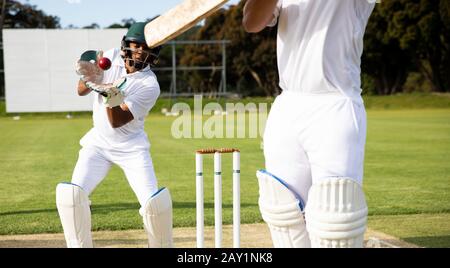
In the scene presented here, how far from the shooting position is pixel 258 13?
10.2ft

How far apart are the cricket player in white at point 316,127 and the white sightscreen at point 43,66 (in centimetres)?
2163

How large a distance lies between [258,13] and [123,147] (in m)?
2.02

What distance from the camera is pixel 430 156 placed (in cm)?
1273

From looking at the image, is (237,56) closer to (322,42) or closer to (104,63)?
(104,63)

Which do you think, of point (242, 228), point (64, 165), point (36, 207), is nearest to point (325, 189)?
point (242, 228)

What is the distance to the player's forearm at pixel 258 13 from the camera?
3076 millimetres

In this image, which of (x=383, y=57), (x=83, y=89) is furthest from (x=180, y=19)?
(x=383, y=57)

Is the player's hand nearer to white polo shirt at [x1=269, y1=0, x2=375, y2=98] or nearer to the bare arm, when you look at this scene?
the bare arm

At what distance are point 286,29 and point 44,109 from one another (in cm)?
2801

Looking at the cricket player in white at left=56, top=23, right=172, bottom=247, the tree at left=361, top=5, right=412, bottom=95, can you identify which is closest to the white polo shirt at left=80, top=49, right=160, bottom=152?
the cricket player in white at left=56, top=23, right=172, bottom=247

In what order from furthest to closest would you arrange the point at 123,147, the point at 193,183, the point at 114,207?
the point at 193,183
the point at 114,207
the point at 123,147

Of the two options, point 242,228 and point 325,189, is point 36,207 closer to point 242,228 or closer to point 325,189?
point 242,228

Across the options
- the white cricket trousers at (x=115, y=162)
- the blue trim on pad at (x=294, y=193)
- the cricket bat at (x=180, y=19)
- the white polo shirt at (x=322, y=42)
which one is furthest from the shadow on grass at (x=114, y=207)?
the cricket bat at (x=180, y=19)

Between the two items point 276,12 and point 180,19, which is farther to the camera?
point 276,12
